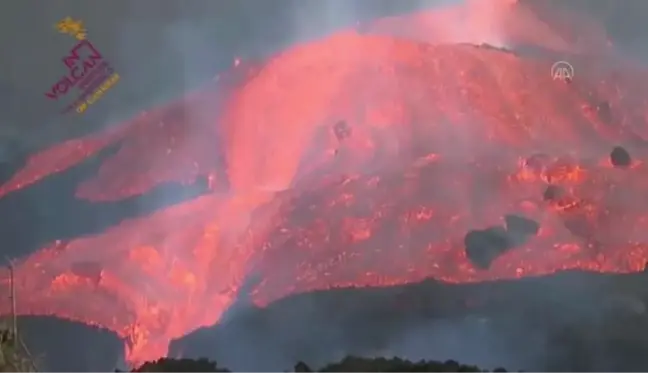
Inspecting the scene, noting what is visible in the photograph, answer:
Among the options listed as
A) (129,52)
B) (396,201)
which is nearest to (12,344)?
(129,52)

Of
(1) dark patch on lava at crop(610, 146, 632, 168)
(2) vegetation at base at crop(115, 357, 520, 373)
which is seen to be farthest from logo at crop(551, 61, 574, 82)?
(2) vegetation at base at crop(115, 357, 520, 373)

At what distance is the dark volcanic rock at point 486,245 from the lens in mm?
1975

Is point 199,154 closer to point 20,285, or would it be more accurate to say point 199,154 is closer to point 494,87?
point 20,285

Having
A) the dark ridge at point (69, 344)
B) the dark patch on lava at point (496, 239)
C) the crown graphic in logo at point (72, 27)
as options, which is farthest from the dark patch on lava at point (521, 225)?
the crown graphic in logo at point (72, 27)

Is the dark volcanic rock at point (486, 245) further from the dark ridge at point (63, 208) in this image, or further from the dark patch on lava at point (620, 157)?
the dark ridge at point (63, 208)

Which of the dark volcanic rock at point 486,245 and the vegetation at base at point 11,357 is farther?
the dark volcanic rock at point 486,245

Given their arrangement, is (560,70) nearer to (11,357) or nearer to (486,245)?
(486,245)

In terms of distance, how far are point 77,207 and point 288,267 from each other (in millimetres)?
507

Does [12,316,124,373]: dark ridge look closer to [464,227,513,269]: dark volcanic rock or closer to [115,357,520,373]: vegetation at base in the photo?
[115,357,520,373]: vegetation at base

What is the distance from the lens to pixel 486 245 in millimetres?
1979

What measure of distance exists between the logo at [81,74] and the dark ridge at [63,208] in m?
0.14

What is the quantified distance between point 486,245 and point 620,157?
37 centimetres

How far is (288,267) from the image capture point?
1990mm

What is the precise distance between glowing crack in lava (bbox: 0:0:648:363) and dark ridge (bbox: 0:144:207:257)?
0.07ft
